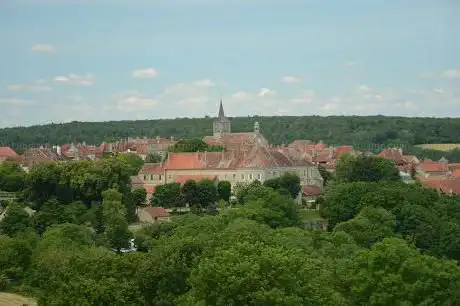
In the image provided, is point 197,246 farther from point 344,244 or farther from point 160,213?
point 160,213

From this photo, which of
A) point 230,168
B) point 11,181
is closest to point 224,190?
point 230,168

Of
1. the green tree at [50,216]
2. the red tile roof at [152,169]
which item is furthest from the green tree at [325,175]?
the green tree at [50,216]

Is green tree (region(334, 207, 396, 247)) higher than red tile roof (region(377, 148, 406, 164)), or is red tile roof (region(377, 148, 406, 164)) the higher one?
red tile roof (region(377, 148, 406, 164))

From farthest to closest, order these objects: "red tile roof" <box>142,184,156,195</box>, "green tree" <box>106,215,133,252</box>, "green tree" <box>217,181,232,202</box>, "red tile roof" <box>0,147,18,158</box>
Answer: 1. "red tile roof" <box>0,147,18,158</box>
2. "red tile roof" <box>142,184,156,195</box>
3. "green tree" <box>217,181,232,202</box>
4. "green tree" <box>106,215,133,252</box>

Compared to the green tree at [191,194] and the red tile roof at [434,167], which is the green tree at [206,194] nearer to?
the green tree at [191,194]

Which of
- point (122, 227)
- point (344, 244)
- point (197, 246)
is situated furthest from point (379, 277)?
point (122, 227)

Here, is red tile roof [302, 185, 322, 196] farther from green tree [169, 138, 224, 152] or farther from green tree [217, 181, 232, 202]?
green tree [169, 138, 224, 152]

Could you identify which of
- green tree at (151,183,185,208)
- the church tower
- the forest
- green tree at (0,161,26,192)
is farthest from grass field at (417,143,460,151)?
green tree at (0,161,26,192)
